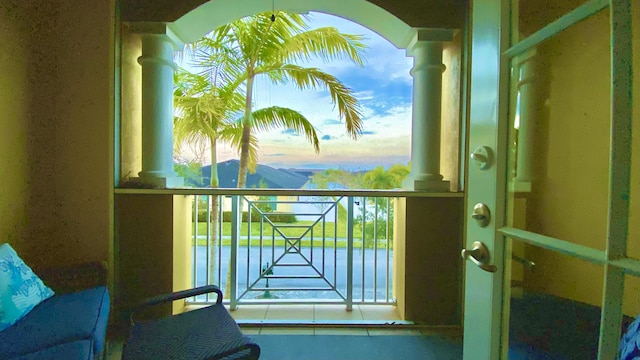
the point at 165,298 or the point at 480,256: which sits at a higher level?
the point at 480,256

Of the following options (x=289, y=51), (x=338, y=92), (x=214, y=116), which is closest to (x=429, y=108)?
(x=338, y=92)

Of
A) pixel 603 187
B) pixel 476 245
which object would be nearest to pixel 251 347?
pixel 476 245

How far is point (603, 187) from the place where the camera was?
68 centimetres

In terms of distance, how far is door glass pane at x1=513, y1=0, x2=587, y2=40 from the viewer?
0.79m

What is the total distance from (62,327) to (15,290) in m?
0.38

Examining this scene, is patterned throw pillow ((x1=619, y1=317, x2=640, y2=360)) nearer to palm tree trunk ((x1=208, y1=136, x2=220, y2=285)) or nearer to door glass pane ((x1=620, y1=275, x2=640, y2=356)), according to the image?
door glass pane ((x1=620, y1=275, x2=640, y2=356))

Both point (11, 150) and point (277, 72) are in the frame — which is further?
point (277, 72)

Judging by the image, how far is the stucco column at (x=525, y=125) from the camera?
34.8 inches

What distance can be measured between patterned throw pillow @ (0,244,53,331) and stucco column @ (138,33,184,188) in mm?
808

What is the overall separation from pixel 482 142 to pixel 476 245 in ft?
1.02

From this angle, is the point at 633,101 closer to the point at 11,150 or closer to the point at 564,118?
the point at 564,118

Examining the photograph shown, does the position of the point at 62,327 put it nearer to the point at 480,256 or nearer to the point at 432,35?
Result: the point at 480,256

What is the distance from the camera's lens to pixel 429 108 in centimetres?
236

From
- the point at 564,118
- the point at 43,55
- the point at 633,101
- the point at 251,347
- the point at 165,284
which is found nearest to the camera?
the point at 633,101
